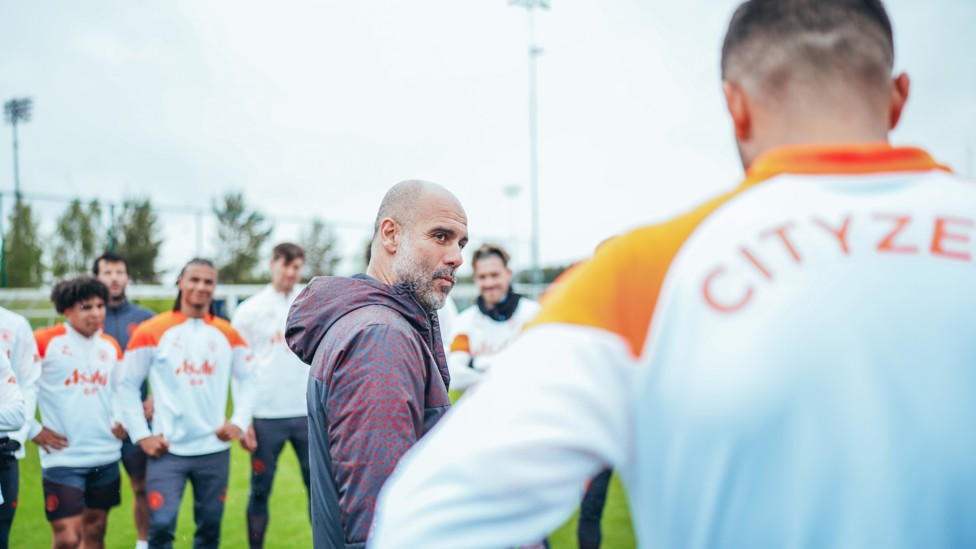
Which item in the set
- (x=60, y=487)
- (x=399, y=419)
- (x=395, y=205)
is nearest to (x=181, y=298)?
(x=60, y=487)

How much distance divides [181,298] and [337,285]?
344 cm

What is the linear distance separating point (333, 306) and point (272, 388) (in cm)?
379

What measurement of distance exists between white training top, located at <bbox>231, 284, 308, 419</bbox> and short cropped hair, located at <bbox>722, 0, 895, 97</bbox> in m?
4.92

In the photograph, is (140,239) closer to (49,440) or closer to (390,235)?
(49,440)

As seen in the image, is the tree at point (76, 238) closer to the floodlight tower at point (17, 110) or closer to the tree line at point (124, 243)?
the tree line at point (124, 243)

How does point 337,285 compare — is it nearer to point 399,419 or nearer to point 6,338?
point 399,419

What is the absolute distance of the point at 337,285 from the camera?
1.97 meters

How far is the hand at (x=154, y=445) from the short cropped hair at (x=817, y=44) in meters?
4.52

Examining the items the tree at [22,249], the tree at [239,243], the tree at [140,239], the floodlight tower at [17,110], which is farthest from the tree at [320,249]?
the floodlight tower at [17,110]

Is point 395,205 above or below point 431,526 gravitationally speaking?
above

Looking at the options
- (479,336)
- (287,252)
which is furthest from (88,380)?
(479,336)

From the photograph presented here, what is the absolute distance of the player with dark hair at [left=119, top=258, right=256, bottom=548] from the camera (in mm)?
4324

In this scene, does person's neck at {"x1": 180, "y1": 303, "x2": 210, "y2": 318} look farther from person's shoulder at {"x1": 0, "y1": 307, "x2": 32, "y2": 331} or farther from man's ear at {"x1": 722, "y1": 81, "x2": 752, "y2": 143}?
man's ear at {"x1": 722, "y1": 81, "x2": 752, "y2": 143}

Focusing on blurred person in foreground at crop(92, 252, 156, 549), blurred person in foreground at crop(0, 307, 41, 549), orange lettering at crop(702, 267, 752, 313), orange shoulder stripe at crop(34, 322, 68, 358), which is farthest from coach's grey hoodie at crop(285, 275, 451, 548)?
blurred person in foreground at crop(92, 252, 156, 549)
